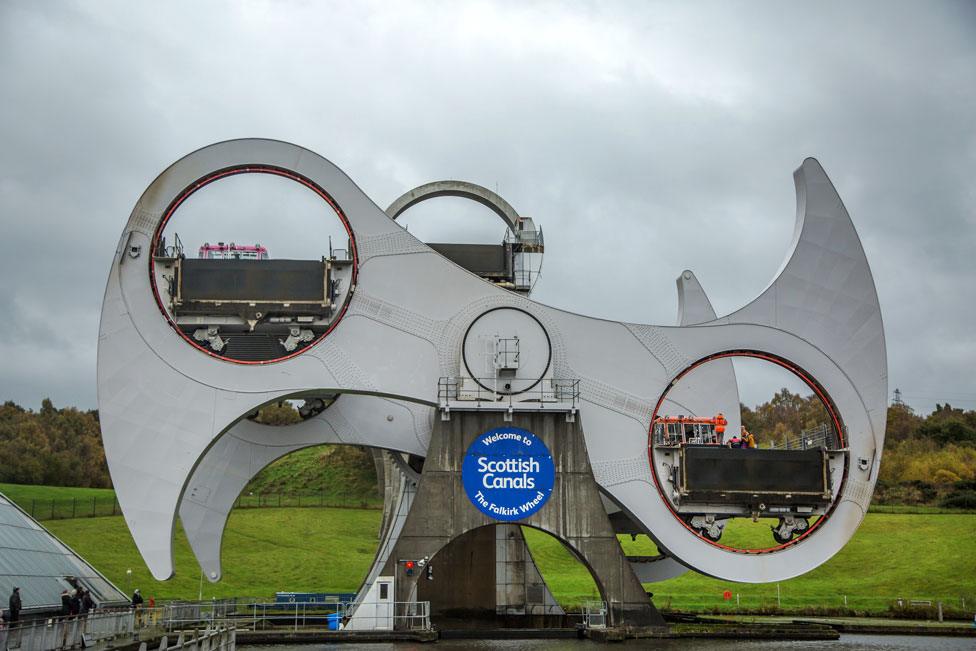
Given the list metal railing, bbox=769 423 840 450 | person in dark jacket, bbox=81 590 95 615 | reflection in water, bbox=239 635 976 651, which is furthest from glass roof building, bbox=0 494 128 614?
metal railing, bbox=769 423 840 450

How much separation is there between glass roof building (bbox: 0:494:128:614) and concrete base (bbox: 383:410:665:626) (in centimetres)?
847

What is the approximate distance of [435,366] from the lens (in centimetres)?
3197

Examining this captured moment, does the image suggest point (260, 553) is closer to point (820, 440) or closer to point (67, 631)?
point (820, 440)

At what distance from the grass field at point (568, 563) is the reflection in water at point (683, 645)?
16.4m

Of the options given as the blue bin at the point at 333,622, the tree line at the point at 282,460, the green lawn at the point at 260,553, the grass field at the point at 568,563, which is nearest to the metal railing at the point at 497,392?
the blue bin at the point at 333,622

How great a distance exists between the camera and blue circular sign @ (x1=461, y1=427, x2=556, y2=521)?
30.4m

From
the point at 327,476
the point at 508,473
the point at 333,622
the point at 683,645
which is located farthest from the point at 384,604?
the point at 327,476

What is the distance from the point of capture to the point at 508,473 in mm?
30594

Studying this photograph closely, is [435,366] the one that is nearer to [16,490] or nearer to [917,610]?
[917,610]

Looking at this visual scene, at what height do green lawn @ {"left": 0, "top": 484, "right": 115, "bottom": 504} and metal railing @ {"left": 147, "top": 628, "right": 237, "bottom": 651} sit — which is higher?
green lawn @ {"left": 0, "top": 484, "right": 115, "bottom": 504}

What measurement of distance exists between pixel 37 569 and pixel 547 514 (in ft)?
46.8

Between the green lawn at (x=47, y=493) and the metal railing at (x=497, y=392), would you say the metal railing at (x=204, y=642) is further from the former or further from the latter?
the green lawn at (x=47, y=493)

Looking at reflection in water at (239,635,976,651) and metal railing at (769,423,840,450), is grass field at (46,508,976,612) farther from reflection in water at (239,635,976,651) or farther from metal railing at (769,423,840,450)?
reflection in water at (239,635,976,651)

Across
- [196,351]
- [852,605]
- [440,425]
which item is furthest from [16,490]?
[852,605]
